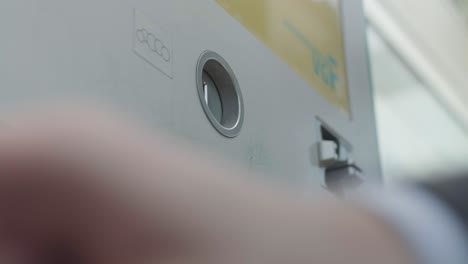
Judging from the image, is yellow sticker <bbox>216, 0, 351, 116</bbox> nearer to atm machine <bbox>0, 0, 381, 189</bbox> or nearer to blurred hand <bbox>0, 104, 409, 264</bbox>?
atm machine <bbox>0, 0, 381, 189</bbox>

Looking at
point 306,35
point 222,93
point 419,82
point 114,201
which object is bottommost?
point 114,201

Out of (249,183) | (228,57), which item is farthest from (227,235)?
(228,57)

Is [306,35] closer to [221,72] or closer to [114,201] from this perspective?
[221,72]

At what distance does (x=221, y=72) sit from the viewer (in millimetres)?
565

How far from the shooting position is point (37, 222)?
24 centimetres

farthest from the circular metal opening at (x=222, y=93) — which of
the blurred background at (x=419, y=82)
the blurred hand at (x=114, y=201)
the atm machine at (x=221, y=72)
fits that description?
the blurred background at (x=419, y=82)

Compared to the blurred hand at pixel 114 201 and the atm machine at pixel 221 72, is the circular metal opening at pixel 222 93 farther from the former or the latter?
the blurred hand at pixel 114 201

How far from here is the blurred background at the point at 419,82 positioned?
5.60ft

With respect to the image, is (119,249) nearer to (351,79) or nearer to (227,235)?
(227,235)

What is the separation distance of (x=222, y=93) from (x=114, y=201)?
32 centimetres

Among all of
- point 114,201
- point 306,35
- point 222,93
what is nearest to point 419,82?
point 306,35

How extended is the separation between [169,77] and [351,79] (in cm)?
49

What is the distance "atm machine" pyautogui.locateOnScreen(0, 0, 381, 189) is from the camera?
366mm

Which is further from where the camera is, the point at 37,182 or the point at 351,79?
the point at 351,79
